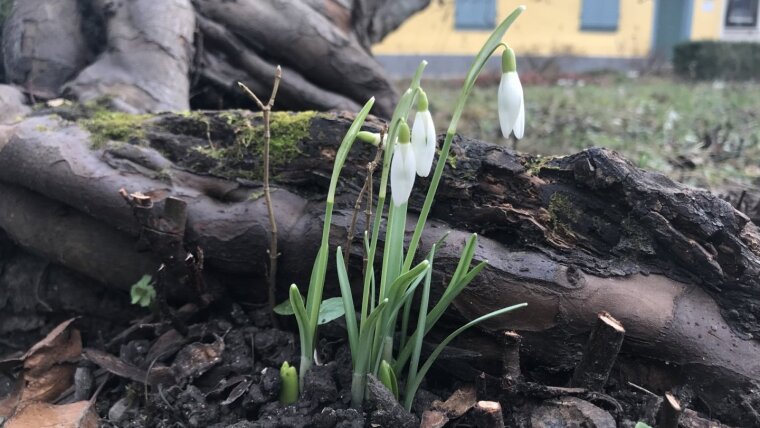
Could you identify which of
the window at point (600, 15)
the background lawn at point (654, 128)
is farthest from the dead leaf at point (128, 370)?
the window at point (600, 15)

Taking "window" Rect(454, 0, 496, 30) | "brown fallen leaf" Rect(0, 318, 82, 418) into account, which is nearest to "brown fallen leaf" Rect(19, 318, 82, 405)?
"brown fallen leaf" Rect(0, 318, 82, 418)

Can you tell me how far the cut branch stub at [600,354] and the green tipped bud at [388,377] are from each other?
43cm

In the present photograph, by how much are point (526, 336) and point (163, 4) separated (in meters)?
2.63

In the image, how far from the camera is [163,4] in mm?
3305

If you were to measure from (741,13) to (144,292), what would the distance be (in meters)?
20.6

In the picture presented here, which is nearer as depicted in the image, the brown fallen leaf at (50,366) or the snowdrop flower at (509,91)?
the snowdrop flower at (509,91)

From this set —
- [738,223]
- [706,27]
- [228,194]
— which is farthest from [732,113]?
[706,27]

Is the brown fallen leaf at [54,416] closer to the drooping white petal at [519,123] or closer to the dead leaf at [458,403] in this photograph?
the dead leaf at [458,403]

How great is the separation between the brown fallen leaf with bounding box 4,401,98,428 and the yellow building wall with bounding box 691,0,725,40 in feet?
60.2

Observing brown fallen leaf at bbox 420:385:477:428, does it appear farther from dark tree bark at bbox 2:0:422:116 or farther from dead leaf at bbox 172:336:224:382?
dark tree bark at bbox 2:0:422:116

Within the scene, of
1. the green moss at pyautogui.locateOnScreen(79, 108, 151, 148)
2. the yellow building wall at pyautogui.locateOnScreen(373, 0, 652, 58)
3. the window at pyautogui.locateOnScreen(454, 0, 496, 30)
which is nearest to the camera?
the green moss at pyautogui.locateOnScreen(79, 108, 151, 148)

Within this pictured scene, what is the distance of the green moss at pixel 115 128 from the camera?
2172 millimetres

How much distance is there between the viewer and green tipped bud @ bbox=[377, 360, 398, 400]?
1.48 meters

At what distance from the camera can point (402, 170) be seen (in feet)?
4.26
